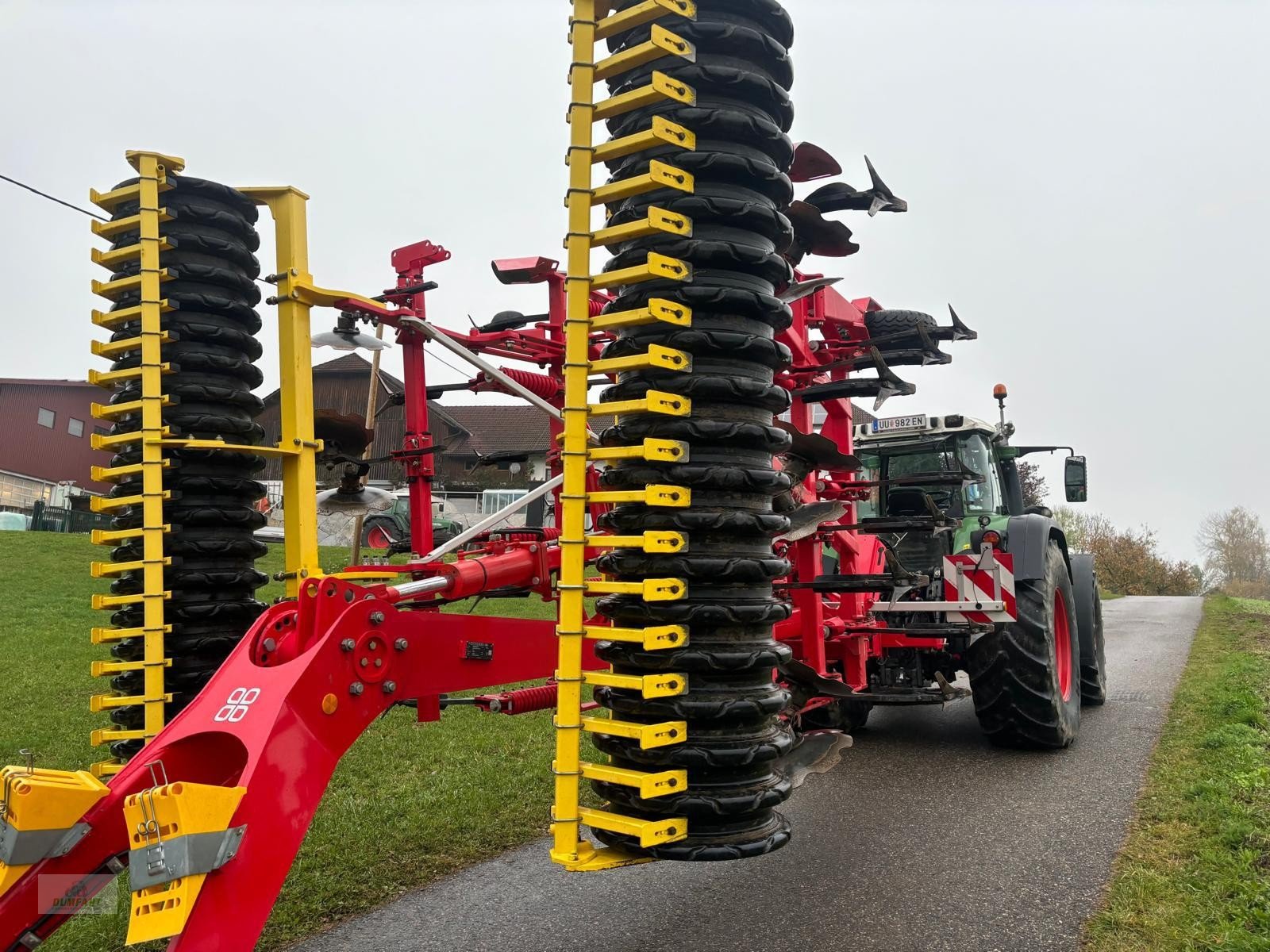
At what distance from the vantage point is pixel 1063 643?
7.22 meters

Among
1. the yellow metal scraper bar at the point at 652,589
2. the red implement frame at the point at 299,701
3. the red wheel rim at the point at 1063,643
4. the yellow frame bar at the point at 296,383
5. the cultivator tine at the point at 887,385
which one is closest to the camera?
the red implement frame at the point at 299,701

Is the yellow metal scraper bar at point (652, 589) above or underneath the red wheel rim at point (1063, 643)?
above

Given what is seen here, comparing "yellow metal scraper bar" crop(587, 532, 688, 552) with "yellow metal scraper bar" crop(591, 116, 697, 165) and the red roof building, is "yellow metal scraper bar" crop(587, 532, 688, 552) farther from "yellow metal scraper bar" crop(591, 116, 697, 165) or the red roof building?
the red roof building

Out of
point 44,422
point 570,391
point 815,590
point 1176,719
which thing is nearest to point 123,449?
point 570,391

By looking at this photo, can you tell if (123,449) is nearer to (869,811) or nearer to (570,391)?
(570,391)

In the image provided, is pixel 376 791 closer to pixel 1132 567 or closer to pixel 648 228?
pixel 648 228

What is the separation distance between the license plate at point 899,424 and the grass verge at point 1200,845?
287 cm

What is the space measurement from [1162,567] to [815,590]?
123ft

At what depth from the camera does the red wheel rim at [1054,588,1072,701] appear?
6957mm

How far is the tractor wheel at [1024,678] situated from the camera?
601 cm

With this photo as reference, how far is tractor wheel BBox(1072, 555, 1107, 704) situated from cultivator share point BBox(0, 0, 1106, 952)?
202 inches

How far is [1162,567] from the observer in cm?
3619

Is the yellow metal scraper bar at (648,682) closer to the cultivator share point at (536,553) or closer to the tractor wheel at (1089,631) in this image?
the cultivator share point at (536,553)

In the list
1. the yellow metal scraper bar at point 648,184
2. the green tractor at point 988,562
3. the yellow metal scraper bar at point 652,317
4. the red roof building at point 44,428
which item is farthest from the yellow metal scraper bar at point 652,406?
the red roof building at point 44,428
